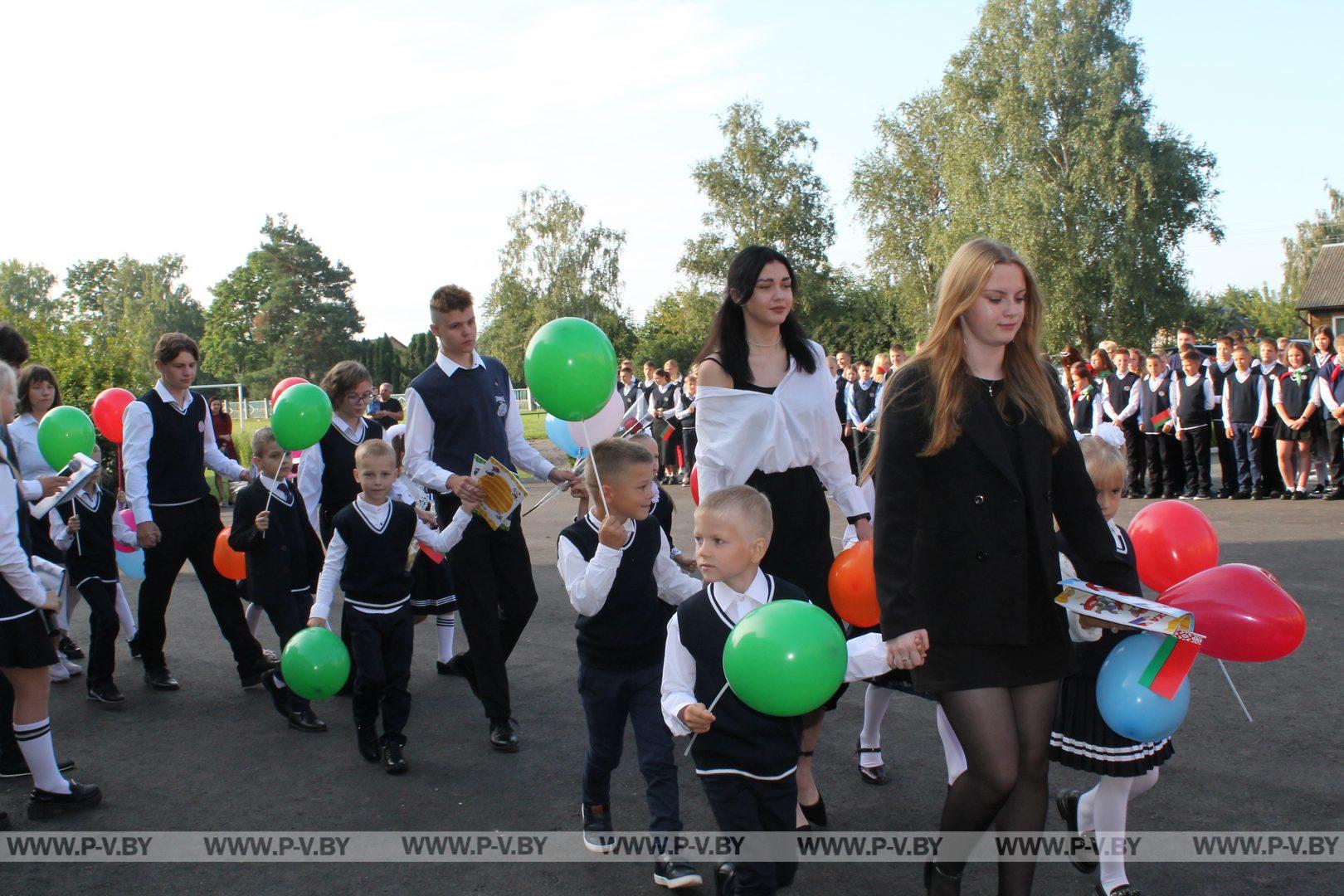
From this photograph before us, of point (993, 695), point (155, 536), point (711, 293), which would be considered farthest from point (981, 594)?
point (711, 293)

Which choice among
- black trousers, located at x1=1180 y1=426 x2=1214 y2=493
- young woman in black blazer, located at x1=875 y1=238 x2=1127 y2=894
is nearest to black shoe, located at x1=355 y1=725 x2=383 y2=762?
young woman in black blazer, located at x1=875 y1=238 x2=1127 y2=894

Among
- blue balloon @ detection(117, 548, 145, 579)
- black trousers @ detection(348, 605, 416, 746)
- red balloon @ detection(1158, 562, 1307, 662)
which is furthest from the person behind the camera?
blue balloon @ detection(117, 548, 145, 579)

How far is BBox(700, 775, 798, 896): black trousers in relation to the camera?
2.94 meters

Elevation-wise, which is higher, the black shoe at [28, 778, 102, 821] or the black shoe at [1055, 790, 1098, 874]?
the black shoe at [28, 778, 102, 821]

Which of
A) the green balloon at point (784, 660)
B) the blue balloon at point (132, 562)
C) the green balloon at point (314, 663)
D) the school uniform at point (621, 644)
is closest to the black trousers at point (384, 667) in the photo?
the green balloon at point (314, 663)

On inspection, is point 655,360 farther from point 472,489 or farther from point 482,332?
point 472,489

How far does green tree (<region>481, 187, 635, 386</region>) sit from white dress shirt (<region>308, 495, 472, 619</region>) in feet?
183

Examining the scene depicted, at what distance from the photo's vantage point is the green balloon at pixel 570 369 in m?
4.17

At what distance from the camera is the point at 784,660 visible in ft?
8.80

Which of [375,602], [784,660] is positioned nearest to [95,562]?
[375,602]

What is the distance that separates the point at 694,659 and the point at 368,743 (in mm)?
2568

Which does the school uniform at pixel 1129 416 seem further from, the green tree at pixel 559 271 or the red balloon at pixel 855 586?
the green tree at pixel 559 271

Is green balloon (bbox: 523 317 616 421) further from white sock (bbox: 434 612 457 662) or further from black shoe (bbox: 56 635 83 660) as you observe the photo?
black shoe (bbox: 56 635 83 660)

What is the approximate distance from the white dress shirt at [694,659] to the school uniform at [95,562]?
4.51m
